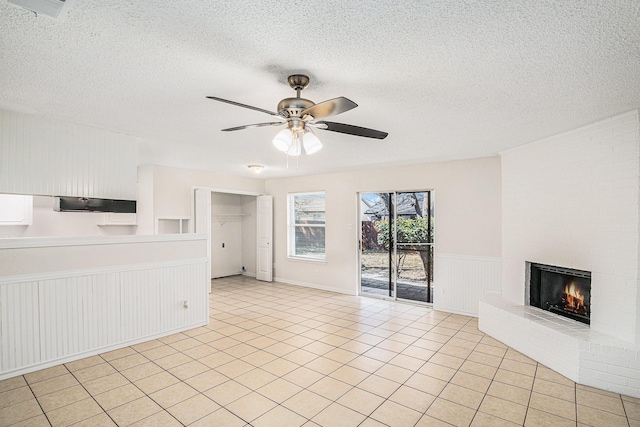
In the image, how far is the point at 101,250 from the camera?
3.59 meters

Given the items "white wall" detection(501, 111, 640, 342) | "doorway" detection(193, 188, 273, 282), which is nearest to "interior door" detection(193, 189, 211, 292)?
"doorway" detection(193, 188, 273, 282)

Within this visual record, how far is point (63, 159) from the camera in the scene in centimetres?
348

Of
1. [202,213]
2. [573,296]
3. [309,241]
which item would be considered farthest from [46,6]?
[309,241]

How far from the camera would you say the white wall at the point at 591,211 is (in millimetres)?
2945

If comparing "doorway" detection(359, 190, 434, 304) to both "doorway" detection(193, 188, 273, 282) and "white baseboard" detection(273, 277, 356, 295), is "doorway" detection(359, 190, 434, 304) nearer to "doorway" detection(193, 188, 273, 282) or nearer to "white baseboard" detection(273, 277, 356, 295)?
"white baseboard" detection(273, 277, 356, 295)

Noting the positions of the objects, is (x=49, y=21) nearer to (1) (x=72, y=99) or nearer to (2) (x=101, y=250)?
(1) (x=72, y=99)

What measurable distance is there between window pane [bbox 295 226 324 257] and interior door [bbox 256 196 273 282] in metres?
0.65

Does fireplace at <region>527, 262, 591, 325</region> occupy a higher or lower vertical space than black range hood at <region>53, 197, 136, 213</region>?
lower

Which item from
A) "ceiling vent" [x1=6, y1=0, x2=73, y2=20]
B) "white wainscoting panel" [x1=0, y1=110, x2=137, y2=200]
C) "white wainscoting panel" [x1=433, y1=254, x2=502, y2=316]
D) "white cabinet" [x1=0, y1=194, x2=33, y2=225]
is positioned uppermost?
"ceiling vent" [x1=6, y1=0, x2=73, y2=20]

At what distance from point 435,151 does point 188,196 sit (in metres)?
4.69

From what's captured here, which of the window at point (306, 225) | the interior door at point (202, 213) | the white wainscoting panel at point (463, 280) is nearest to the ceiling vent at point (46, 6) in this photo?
the interior door at point (202, 213)

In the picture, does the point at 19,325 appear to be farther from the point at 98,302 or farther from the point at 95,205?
the point at 95,205

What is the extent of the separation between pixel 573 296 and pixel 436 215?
2187mm

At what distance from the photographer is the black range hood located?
169 inches
